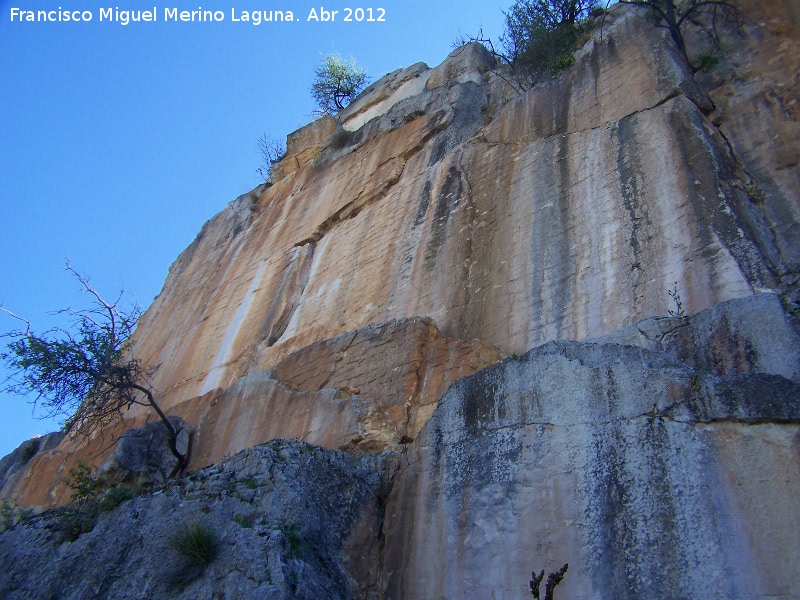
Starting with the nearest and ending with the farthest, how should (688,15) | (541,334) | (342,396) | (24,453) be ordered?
1. (541,334)
2. (342,396)
3. (688,15)
4. (24,453)

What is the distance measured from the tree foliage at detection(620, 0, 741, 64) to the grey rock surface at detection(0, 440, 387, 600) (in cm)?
711

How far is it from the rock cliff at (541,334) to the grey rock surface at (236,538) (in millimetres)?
56

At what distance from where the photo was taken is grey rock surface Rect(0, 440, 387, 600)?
205 inches

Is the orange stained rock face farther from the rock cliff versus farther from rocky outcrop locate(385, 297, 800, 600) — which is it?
rocky outcrop locate(385, 297, 800, 600)

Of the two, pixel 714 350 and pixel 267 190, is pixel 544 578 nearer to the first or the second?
pixel 714 350

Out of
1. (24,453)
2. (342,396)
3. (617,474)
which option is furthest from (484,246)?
(24,453)

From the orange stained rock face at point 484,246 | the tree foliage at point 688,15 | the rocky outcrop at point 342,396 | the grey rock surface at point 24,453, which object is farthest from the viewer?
the grey rock surface at point 24,453

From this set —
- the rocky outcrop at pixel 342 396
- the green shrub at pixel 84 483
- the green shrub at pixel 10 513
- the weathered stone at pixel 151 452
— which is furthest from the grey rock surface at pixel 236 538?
the green shrub at pixel 10 513

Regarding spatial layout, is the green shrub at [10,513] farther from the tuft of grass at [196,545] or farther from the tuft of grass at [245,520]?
the tuft of grass at [245,520]

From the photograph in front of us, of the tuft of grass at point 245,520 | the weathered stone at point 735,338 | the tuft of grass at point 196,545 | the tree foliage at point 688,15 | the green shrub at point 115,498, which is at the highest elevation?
the tree foliage at point 688,15

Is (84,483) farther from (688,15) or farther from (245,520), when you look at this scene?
(688,15)

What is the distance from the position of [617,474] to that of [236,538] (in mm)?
2610

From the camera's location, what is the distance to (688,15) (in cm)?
1045

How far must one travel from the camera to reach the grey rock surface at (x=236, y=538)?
17.1 feet
